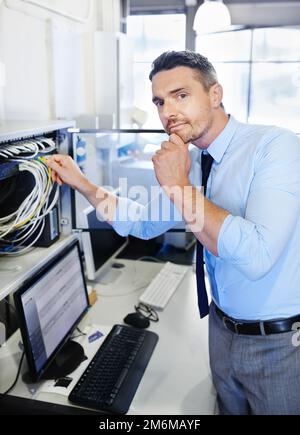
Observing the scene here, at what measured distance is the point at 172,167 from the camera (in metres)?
0.89

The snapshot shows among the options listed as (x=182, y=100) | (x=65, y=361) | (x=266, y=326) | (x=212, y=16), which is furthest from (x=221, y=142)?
(x=212, y=16)

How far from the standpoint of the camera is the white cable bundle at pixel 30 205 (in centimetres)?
95

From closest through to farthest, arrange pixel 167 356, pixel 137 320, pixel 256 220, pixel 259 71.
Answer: pixel 256 220 < pixel 167 356 < pixel 137 320 < pixel 259 71

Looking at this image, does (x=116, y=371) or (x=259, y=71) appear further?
(x=259, y=71)

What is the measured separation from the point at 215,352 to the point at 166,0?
12.1 ft

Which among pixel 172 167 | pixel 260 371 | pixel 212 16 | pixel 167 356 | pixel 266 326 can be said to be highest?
pixel 212 16

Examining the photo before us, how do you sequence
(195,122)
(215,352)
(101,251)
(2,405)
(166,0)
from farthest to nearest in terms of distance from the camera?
1. (166,0)
2. (101,251)
3. (215,352)
4. (195,122)
5. (2,405)

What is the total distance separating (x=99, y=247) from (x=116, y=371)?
0.71 m

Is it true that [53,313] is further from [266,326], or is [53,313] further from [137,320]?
[266,326]

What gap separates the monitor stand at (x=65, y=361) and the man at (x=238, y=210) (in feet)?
1.42

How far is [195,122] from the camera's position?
1.03 metres

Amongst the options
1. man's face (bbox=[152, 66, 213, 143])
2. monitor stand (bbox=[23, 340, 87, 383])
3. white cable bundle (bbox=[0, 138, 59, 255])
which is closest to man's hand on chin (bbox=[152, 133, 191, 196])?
man's face (bbox=[152, 66, 213, 143])
